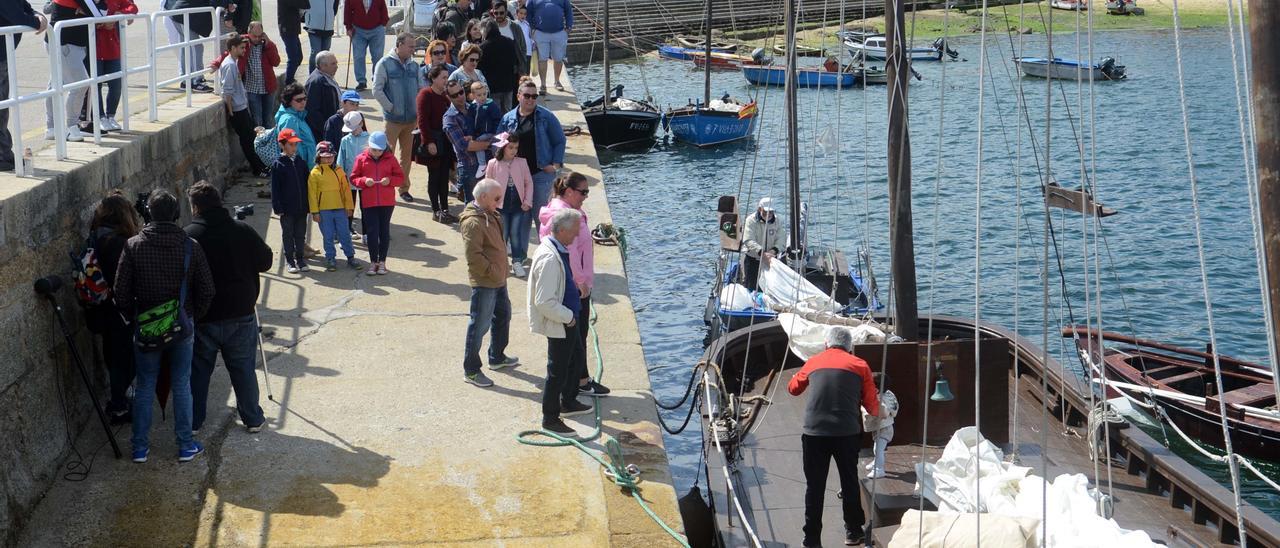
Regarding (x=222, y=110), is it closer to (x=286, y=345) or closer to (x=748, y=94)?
(x=286, y=345)

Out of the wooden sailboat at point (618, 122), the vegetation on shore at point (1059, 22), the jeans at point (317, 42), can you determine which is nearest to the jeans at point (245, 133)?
the jeans at point (317, 42)

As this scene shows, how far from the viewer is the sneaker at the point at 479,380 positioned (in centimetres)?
849

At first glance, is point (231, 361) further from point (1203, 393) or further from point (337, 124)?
point (1203, 393)

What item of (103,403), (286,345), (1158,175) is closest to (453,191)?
(286,345)

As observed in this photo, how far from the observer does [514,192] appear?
35.5ft

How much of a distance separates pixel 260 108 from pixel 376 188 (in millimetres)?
3878

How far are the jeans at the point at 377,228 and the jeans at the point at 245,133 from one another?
2771 millimetres

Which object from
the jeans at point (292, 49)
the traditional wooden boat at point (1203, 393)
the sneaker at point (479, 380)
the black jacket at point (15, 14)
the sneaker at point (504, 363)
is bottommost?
the traditional wooden boat at point (1203, 393)

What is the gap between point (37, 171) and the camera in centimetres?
747

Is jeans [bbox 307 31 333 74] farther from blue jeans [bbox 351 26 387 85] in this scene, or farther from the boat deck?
the boat deck

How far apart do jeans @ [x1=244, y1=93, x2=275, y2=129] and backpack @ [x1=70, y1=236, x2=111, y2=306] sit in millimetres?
6433

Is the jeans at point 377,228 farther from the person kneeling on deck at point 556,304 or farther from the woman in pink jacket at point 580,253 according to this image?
the person kneeling on deck at point 556,304

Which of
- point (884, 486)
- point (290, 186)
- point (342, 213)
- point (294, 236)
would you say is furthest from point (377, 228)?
point (884, 486)

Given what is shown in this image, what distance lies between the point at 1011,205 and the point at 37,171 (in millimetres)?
24077
